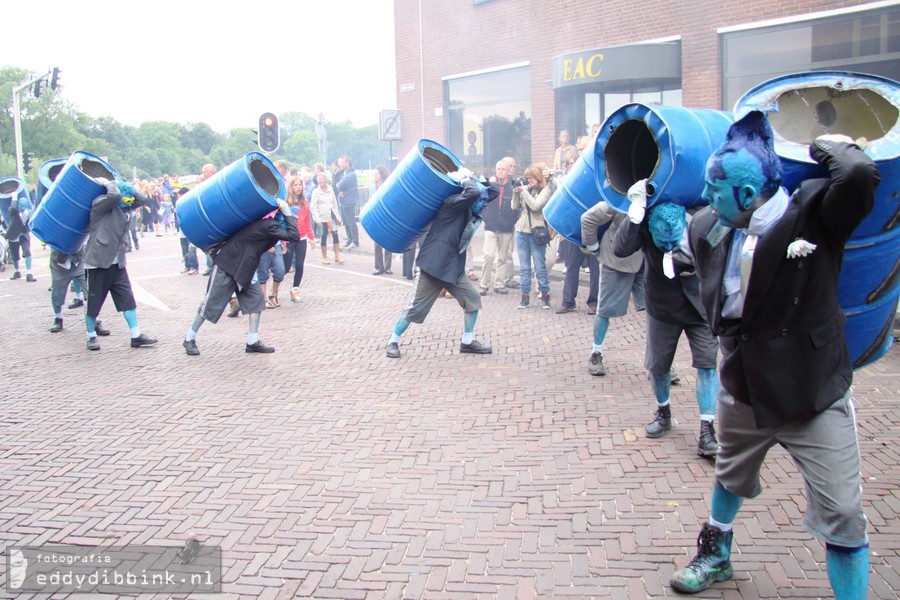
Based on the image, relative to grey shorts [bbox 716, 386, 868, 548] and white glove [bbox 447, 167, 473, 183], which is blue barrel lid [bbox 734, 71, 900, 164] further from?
white glove [bbox 447, 167, 473, 183]

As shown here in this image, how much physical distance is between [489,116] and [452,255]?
12976mm

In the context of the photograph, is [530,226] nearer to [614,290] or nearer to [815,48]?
[614,290]

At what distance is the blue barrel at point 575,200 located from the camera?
546cm

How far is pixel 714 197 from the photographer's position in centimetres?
271

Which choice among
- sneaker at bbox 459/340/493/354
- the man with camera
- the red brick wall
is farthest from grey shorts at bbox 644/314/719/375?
the red brick wall

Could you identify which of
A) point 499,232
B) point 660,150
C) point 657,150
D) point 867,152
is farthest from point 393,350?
point 867,152

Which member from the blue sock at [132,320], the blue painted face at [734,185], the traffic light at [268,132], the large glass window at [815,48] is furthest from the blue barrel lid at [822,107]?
the traffic light at [268,132]

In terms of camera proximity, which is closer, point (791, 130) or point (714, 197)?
point (714, 197)

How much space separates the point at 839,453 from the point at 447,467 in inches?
95.8

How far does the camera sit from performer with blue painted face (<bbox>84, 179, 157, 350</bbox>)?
775 cm

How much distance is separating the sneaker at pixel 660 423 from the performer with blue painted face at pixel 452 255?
262cm

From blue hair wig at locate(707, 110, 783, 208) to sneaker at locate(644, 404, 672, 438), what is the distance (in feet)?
8.80

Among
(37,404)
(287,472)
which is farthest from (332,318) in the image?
(287,472)

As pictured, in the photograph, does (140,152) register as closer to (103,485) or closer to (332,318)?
(332,318)
